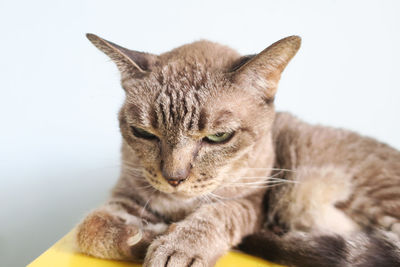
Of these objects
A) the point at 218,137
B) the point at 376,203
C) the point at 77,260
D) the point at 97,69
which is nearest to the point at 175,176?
the point at 218,137

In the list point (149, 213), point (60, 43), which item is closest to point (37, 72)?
point (60, 43)

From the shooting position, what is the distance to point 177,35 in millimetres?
2201

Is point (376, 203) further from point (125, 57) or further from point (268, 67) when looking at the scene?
point (125, 57)

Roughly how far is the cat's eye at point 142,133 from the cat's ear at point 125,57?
225 mm

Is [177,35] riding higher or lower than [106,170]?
higher

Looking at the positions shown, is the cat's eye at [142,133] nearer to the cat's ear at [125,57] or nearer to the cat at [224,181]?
the cat at [224,181]

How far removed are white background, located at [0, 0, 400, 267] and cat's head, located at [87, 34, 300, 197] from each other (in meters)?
0.76

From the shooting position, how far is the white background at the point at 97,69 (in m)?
2.06

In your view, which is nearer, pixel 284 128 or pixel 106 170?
pixel 284 128

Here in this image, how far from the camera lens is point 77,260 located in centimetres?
120

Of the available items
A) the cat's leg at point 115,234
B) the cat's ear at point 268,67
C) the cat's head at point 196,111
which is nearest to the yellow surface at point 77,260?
the cat's leg at point 115,234

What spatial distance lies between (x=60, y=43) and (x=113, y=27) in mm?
335

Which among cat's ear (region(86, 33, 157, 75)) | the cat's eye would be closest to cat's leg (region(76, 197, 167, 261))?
the cat's eye

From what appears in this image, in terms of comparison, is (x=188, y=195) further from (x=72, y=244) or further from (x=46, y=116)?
(x=46, y=116)
